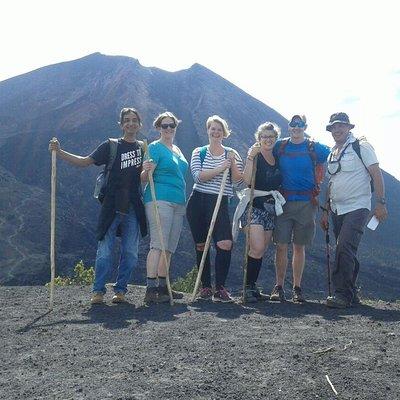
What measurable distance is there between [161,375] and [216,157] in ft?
12.2

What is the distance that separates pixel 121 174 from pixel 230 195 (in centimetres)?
150

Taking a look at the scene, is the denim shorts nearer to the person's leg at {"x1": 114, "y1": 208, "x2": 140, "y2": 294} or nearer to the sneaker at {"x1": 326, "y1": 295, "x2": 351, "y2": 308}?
the person's leg at {"x1": 114, "y1": 208, "x2": 140, "y2": 294}

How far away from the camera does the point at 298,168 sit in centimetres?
714

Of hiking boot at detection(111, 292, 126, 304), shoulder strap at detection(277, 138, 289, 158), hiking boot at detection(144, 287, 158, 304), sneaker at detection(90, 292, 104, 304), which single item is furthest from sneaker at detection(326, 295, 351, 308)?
sneaker at detection(90, 292, 104, 304)

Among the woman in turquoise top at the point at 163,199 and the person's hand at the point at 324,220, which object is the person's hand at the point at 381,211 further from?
the woman in turquoise top at the point at 163,199

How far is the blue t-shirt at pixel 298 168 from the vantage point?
715 cm

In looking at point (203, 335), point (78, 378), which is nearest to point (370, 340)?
point (203, 335)

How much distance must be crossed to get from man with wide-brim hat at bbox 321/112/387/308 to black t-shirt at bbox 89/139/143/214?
8.60 feet

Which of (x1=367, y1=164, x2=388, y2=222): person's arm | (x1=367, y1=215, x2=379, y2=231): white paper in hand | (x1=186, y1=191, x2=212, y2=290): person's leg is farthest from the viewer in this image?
(x1=186, y1=191, x2=212, y2=290): person's leg

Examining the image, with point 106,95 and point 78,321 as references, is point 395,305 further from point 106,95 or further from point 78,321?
point 106,95

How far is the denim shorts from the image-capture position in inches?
279

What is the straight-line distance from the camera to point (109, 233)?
706cm

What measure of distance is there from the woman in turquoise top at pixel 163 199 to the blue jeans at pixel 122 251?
0.72ft

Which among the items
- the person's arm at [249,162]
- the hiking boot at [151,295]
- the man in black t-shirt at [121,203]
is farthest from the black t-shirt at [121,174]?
the person's arm at [249,162]
